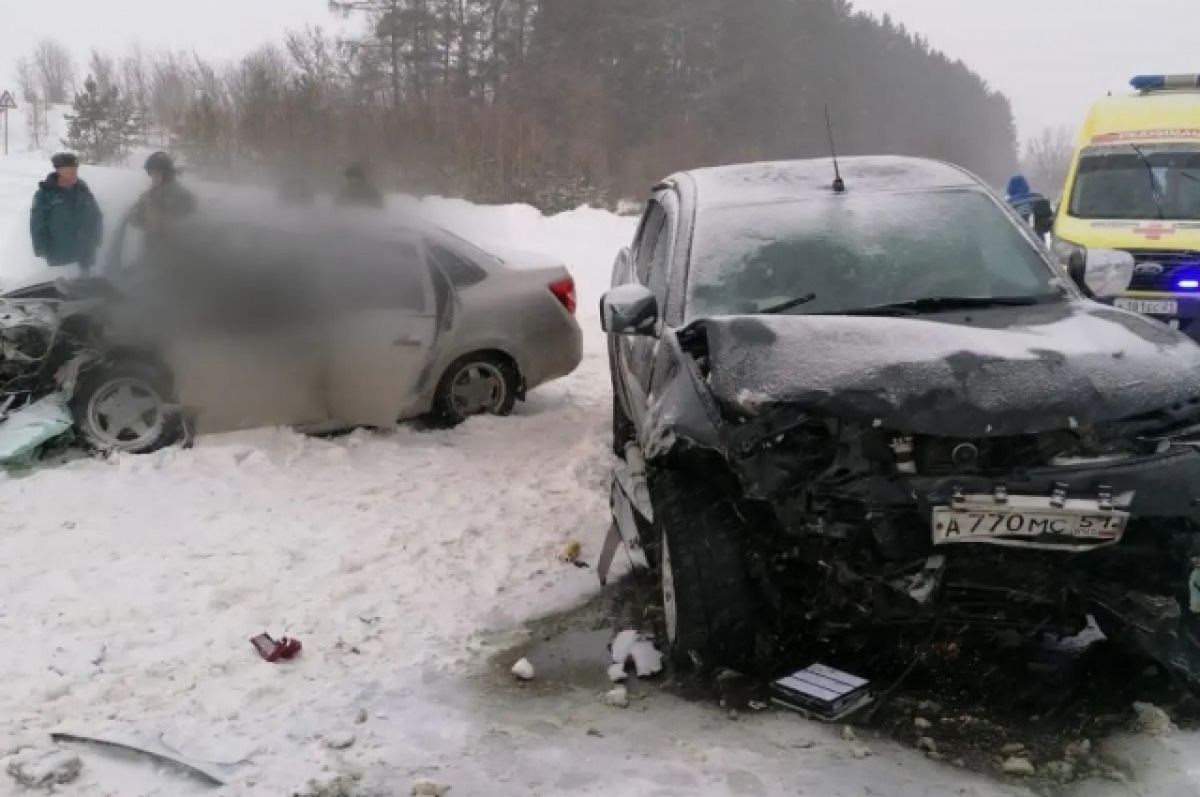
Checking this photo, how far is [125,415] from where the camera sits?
662cm

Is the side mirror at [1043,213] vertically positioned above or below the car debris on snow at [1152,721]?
above

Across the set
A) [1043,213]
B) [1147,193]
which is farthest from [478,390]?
[1147,193]

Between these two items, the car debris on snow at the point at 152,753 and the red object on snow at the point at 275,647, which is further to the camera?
the red object on snow at the point at 275,647

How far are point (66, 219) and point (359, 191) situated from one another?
2.27 m

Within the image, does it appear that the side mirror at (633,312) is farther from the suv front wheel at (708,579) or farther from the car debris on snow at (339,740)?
the car debris on snow at (339,740)

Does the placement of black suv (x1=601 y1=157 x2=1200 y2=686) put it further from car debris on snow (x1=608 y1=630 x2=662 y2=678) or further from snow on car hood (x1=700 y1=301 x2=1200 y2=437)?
car debris on snow (x1=608 y1=630 x2=662 y2=678)

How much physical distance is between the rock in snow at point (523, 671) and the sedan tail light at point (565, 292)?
4231mm

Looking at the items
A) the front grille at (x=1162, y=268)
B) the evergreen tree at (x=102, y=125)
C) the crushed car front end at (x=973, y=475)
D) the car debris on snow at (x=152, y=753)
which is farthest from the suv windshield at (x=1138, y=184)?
the car debris on snow at (x=152, y=753)

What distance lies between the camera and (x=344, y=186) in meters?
7.44

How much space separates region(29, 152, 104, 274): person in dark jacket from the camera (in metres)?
7.25

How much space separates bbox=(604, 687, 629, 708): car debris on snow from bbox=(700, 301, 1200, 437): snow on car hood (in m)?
1.17

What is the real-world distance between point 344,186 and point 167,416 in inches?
81.2

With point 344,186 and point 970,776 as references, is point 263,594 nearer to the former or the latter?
point 970,776

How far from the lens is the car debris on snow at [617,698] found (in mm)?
3732
